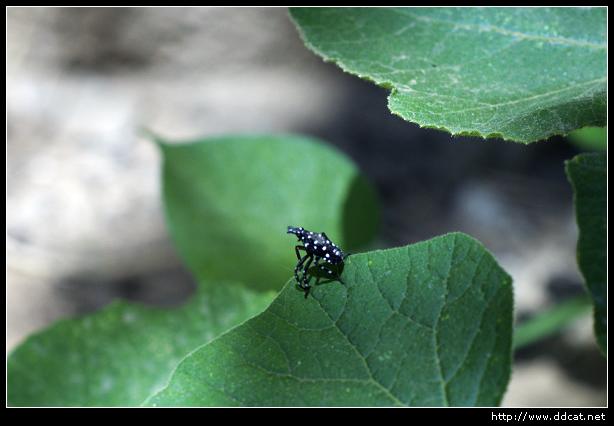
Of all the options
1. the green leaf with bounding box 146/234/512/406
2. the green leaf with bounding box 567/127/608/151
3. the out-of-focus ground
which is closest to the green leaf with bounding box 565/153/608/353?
the green leaf with bounding box 146/234/512/406

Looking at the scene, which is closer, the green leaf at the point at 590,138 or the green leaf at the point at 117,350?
the green leaf at the point at 117,350

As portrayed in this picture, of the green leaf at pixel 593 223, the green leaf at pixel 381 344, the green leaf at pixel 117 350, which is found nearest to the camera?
the green leaf at pixel 381 344

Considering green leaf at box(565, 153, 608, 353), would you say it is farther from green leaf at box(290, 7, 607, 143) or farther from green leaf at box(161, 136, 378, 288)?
green leaf at box(161, 136, 378, 288)

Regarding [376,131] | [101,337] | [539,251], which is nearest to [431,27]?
[101,337]

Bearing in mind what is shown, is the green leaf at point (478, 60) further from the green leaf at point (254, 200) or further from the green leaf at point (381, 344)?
the green leaf at point (254, 200)

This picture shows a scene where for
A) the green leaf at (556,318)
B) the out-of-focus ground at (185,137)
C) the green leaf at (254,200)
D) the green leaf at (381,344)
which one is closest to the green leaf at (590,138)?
the green leaf at (556,318)

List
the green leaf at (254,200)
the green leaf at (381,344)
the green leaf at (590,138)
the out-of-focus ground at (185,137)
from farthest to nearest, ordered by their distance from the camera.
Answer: the out-of-focus ground at (185,137), the green leaf at (590,138), the green leaf at (254,200), the green leaf at (381,344)

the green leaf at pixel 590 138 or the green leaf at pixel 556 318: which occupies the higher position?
the green leaf at pixel 590 138
